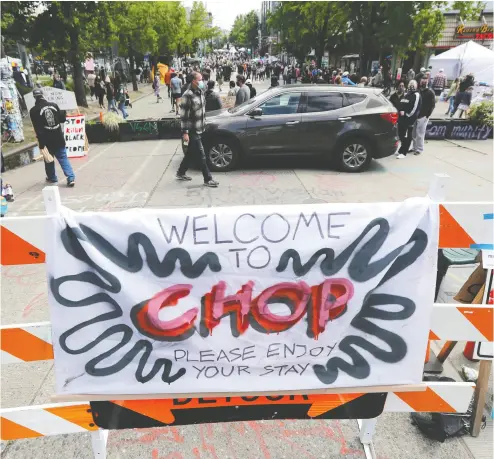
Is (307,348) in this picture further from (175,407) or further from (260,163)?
(260,163)

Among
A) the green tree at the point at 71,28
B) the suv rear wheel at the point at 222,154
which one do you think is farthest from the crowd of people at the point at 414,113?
the green tree at the point at 71,28

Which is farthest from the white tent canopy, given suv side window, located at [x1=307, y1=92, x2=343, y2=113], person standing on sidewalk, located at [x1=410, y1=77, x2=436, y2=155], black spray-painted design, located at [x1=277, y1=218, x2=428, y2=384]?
black spray-painted design, located at [x1=277, y1=218, x2=428, y2=384]

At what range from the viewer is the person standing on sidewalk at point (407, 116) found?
9.73 meters

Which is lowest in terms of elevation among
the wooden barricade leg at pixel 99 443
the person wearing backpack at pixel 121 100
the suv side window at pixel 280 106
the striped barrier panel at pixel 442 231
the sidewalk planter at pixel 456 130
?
the sidewalk planter at pixel 456 130

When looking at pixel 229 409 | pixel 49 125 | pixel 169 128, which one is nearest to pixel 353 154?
pixel 49 125

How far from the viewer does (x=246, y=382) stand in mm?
2012

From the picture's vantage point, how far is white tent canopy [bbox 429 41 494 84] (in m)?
21.7

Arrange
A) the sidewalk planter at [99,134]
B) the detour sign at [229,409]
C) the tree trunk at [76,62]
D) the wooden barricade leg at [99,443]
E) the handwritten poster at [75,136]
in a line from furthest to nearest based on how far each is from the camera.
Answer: the tree trunk at [76,62]
the sidewalk planter at [99,134]
the handwritten poster at [75,136]
the wooden barricade leg at [99,443]
the detour sign at [229,409]

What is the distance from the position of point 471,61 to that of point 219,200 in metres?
21.9

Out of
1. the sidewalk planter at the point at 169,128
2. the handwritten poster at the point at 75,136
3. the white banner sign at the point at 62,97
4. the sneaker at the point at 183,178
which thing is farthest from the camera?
the sidewalk planter at the point at 169,128

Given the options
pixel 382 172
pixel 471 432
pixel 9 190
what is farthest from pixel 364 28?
pixel 471 432

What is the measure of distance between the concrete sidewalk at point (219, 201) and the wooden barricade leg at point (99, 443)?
7.3 inches

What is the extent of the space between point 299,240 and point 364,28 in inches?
1027

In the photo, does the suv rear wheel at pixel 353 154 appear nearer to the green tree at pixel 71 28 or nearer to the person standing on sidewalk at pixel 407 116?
the person standing on sidewalk at pixel 407 116
